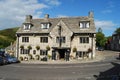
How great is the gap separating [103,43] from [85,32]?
50.6 m

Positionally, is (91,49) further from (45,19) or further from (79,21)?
(45,19)

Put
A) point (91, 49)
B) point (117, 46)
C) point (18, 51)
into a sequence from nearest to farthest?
point (91, 49), point (18, 51), point (117, 46)

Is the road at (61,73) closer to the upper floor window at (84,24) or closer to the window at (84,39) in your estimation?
the window at (84,39)

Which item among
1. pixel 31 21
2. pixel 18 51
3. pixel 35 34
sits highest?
pixel 31 21

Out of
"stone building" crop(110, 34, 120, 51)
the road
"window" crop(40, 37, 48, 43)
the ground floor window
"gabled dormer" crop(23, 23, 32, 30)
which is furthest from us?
"stone building" crop(110, 34, 120, 51)

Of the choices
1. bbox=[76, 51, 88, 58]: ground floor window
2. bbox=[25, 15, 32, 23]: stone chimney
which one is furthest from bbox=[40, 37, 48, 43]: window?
bbox=[76, 51, 88, 58]: ground floor window

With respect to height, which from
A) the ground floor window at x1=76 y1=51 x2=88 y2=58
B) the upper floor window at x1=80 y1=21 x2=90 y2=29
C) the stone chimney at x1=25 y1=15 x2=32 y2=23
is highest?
the stone chimney at x1=25 y1=15 x2=32 y2=23

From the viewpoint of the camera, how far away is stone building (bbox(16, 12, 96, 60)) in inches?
1940

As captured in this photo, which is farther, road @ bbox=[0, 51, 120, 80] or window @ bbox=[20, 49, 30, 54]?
window @ bbox=[20, 49, 30, 54]

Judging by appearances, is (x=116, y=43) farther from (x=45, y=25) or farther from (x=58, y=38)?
(x=58, y=38)

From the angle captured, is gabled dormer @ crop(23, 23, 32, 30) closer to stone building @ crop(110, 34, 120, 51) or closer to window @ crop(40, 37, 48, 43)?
window @ crop(40, 37, 48, 43)

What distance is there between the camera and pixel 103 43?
319 ft

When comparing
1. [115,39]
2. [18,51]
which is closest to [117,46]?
[115,39]

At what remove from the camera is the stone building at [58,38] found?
49.3 m
